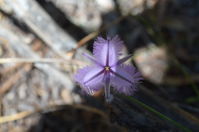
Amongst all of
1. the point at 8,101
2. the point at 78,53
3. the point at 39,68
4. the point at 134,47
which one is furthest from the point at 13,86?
the point at 134,47

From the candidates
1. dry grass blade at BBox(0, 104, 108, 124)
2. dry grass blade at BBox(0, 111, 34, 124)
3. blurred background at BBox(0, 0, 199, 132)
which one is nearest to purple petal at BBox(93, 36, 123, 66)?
blurred background at BBox(0, 0, 199, 132)

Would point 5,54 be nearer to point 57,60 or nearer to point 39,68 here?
point 39,68

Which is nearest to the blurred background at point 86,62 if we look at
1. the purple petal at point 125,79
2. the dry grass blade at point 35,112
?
the dry grass blade at point 35,112

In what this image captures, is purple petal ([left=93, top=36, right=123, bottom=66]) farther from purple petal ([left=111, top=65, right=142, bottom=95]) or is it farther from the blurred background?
the blurred background

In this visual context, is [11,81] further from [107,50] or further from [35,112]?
[107,50]

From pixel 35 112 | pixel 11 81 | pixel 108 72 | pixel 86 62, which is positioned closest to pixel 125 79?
pixel 108 72

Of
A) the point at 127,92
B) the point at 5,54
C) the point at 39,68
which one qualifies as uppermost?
the point at 5,54
